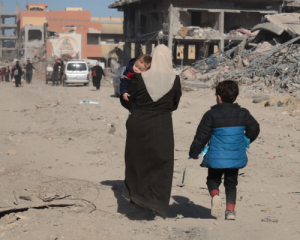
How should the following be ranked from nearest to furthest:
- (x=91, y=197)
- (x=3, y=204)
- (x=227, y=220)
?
(x=227, y=220), (x=3, y=204), (x=91, y=197)

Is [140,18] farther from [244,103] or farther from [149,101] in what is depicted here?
[149,101]

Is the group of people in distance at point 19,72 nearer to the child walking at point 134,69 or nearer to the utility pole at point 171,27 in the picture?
the utility pole at point 171,27

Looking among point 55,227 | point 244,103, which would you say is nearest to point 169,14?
point 244,103

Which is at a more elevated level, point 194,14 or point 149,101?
point 194,14

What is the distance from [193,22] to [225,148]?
1408 inches

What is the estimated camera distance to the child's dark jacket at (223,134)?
12.4ft

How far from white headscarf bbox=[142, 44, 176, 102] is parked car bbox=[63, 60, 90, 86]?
878 inches

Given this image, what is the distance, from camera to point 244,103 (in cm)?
1562

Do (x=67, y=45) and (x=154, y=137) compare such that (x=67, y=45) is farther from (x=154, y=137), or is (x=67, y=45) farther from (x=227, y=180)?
(x=227, y=180)

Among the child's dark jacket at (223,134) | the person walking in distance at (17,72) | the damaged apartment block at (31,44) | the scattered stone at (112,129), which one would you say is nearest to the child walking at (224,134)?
the child's dark jacket at (223,134)

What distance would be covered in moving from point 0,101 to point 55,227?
13.9 metres

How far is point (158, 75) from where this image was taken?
4.02m

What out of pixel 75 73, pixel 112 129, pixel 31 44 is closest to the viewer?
pixel 112 129

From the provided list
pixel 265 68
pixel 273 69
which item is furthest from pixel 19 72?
pixel 273 69
